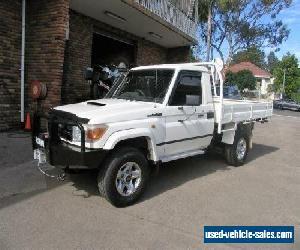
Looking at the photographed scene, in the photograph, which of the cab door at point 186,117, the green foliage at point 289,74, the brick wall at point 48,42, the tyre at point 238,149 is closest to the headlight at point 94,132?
the cab door at point 186,117

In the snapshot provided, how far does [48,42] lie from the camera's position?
389 inches

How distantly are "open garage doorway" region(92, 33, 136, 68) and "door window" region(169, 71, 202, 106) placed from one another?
9.30 meters

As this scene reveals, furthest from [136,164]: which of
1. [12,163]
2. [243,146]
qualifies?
[243,146]

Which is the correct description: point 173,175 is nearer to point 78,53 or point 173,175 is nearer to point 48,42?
point 48,42

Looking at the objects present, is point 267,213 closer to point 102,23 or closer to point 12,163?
point 12,163

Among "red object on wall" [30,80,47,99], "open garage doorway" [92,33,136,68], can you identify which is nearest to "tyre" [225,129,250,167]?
"red object on wall" [30,80,47,99]

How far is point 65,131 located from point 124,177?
1122 millimetres

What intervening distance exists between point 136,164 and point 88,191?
1.03 metres

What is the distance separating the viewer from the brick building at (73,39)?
9781 mm

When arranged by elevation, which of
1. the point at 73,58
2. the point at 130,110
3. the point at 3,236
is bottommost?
the point at 3,236

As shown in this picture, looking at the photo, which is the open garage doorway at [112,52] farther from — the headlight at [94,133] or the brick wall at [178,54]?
the headlight at [94,133]

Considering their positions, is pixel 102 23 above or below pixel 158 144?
above

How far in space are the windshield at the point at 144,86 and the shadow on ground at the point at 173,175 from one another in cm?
154

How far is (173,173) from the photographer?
736 cm
